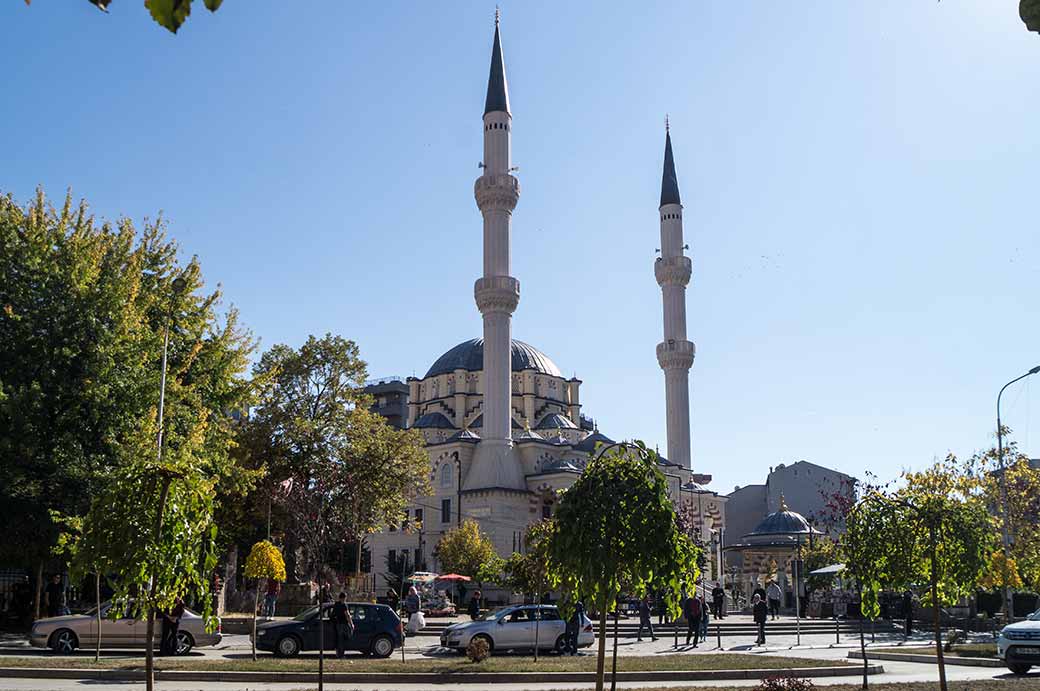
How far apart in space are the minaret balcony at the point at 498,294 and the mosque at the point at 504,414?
0.06 m

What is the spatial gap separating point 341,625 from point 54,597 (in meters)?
11.5

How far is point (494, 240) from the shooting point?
195 feet

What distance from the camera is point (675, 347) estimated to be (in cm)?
6769

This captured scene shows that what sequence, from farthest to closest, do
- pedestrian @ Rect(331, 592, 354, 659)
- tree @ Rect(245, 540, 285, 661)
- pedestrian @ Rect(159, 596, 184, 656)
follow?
1. pedestrian @ Rect(331, 592, 354, 659)
2. pedestrian @ Rect(159, 596, 184, 656)
3. tree @ Rect(245, 540, 285, 661)

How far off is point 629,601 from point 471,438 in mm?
25095

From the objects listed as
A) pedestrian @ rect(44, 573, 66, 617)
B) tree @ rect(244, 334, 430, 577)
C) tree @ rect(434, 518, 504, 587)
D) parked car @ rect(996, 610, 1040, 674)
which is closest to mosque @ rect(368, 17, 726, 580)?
tree @ rect(434, 518, 504, 587)

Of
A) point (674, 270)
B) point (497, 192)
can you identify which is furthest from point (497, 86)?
point (674, 270)

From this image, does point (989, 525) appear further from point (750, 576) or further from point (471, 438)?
point (471, 438)

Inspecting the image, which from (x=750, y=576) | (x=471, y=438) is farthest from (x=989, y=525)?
(x=471, y=438)

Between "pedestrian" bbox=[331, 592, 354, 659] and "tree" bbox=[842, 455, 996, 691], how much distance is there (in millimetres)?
10796

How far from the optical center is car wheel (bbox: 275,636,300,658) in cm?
2222

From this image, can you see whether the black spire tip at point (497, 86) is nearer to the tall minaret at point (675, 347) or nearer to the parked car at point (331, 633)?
the tall minaret at point (675, 347)

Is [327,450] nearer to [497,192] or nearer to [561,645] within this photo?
[561,645]

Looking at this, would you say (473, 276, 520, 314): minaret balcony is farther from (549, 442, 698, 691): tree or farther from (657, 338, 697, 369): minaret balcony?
(549, 442, 698, 691): tree
